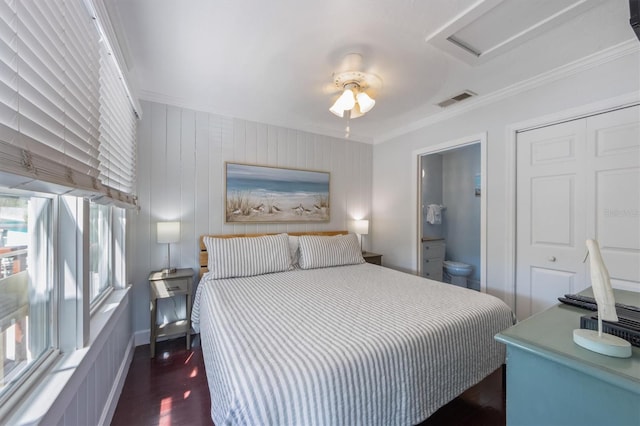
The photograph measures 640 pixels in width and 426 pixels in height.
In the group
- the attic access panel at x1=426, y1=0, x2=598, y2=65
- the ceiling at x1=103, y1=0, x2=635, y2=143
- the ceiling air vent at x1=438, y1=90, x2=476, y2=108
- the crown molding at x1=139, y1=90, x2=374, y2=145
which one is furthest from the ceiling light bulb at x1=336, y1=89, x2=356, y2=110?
the crown molding at x1=139, y1=90, x2=374, y2=145

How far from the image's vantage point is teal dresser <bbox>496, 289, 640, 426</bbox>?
2.34ft

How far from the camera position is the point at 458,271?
4.09m

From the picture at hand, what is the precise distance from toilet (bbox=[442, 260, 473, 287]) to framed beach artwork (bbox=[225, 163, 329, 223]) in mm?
2264

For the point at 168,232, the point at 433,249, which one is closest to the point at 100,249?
the point at 168,232

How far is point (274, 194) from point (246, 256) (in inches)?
38.9

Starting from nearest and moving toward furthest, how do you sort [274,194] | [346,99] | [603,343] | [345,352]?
[603,343], [345,352], [346,99], [274,194]

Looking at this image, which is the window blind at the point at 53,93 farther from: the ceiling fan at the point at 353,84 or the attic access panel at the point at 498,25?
the attic access panel at the point at 498,25

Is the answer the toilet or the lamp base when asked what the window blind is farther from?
the toilet

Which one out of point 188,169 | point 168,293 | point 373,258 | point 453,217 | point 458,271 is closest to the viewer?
point 168,293

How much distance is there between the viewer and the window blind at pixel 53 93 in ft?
2.27

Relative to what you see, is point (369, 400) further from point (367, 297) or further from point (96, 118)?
point (96, 118)

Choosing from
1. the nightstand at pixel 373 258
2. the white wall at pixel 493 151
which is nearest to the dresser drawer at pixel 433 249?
the white wall at pixel 493 151

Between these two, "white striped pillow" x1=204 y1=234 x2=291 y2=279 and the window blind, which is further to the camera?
"white striped pillow" x1=204 y1=234 x2=291 y2=279

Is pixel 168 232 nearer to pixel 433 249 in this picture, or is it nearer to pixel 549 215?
pixel 549 215
